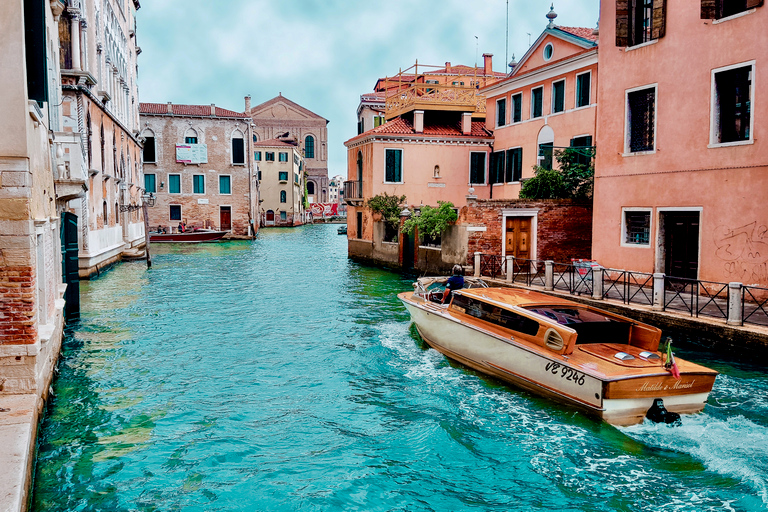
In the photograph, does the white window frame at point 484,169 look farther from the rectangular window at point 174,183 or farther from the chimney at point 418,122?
the rectangular window at point 174,183

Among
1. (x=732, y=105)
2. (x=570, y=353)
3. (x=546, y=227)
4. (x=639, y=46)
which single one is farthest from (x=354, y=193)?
(x=570, y=353)

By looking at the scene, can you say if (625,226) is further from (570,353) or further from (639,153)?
(570,353)

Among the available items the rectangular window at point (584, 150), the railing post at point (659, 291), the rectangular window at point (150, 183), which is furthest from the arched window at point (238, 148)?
the railing post at point (659, 291)

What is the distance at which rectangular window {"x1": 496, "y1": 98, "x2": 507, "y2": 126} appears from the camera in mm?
26380

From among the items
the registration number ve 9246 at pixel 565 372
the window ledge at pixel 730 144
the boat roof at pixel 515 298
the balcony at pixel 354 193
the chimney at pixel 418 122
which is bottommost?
the registration number ve 9246 at pixel 565 372

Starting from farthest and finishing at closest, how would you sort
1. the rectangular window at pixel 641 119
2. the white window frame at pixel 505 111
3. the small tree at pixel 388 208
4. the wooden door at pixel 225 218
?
the wooden door at pixel 225 218
the small tree at pixel 388 208
the white window frame at pixel 505 111
the rectangular window at pixel 641 119

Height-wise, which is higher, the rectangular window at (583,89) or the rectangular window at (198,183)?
the rectangular window at (583,89)

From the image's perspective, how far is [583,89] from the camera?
71.6ft

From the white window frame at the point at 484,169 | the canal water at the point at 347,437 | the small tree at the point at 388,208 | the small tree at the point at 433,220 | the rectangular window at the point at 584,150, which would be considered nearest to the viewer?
the canal water at the point at 347,437

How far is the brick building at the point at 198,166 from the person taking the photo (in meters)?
47.4

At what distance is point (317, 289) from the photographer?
800 inches

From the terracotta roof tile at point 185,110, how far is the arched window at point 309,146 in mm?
38256

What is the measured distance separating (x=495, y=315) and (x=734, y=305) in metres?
4.43

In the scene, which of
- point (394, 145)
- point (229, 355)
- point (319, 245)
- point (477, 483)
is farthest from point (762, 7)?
point (319, 245)
